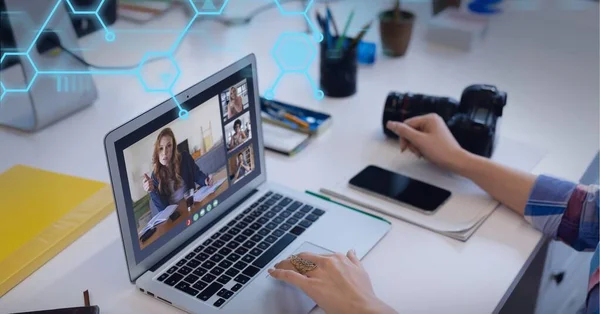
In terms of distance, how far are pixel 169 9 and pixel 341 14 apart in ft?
1.50

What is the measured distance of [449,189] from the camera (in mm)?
1091

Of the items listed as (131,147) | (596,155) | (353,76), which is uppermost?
(131,147)

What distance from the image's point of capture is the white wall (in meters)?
0.82

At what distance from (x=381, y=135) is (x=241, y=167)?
0.34 meters

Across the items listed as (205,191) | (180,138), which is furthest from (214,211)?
(180,138)

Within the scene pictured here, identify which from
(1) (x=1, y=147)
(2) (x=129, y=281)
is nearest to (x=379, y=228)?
(2) (x=129, y=281)

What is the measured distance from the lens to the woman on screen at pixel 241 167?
3.30 feet

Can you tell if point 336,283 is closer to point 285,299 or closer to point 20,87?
point 285,299

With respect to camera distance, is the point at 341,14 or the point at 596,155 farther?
the point at 341,14

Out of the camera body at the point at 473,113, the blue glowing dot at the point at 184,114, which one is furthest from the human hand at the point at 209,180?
the camera body at the point at 473,113

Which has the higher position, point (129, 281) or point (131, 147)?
point (131, 147)

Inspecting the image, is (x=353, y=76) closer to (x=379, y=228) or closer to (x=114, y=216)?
(x=379, y=228)

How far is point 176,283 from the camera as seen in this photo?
86 cm

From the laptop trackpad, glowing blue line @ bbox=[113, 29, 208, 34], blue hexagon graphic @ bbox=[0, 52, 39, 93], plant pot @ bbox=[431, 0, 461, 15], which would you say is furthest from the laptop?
plant pot @ bbox=[431, 0, 461, 15]
